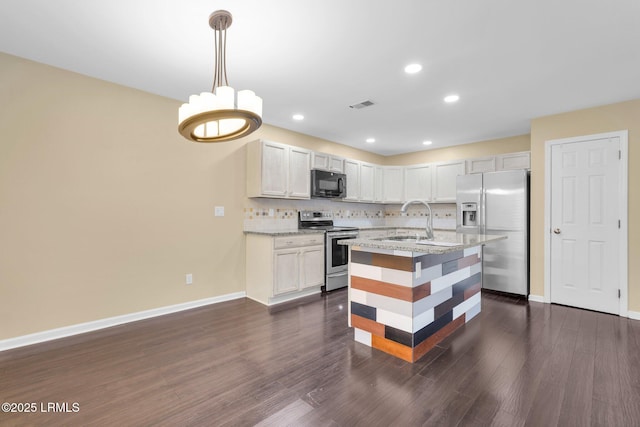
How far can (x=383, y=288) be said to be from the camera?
2496mm

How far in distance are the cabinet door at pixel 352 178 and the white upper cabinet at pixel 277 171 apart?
3.18 ft

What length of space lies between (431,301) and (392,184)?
3734 mm

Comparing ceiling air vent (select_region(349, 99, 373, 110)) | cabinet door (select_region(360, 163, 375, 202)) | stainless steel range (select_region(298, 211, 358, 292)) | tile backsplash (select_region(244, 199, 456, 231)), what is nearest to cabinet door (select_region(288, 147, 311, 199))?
tile backsplash (select_region(244, 199, 456, 231))

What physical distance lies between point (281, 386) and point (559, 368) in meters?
2.08

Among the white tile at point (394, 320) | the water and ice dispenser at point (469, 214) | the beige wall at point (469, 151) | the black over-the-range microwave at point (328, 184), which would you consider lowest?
the white tile at point (394, 320)

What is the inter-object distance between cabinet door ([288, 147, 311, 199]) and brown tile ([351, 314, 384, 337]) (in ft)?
7.10

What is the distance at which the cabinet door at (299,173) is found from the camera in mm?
4344

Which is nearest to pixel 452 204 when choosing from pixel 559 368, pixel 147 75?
pixel 559 368

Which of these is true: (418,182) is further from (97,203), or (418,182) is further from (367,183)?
(97,203)

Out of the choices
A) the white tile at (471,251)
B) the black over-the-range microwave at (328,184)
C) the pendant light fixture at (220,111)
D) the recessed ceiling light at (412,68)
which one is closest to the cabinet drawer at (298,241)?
the black over-the-range microwave at (328,184)

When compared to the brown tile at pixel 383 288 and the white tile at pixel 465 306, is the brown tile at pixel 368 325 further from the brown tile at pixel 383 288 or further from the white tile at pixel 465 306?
the white tile at pixel 465 306

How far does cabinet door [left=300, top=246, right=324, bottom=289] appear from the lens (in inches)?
161

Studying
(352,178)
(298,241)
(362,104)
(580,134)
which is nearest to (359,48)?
(362,104)

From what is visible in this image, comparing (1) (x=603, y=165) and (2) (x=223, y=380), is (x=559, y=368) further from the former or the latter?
(1) (x=603, y=165)
